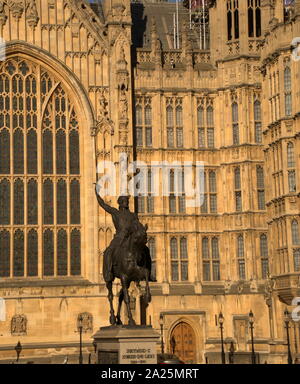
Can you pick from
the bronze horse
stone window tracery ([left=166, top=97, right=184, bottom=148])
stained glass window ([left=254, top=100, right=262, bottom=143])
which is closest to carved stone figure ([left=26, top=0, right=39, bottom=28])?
stone window tracery ([left=166, top=97, right=184, bottom=148])

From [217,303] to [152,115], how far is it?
1087 cm

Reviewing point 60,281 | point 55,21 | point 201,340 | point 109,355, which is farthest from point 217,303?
point 109,355

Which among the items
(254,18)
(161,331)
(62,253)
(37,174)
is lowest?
(161,331)

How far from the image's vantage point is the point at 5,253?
51281mm

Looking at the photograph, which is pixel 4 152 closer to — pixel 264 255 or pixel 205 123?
pixel 205 123

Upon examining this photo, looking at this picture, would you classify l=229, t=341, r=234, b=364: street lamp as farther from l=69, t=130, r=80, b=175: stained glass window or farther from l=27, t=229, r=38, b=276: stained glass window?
l=69, t=130, r=80, b=175: stained glass window

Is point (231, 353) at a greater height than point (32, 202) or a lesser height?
lesser

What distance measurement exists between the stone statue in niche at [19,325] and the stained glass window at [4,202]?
5.03m

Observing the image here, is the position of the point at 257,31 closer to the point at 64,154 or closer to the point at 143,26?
the point at 143,26

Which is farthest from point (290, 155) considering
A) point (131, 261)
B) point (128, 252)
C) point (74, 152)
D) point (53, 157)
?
point (131, 261)

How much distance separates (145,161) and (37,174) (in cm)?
590

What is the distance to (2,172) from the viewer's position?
51.9m

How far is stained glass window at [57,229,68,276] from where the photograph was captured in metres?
51.8

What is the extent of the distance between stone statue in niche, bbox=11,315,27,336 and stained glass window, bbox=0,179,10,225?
5031 mm
